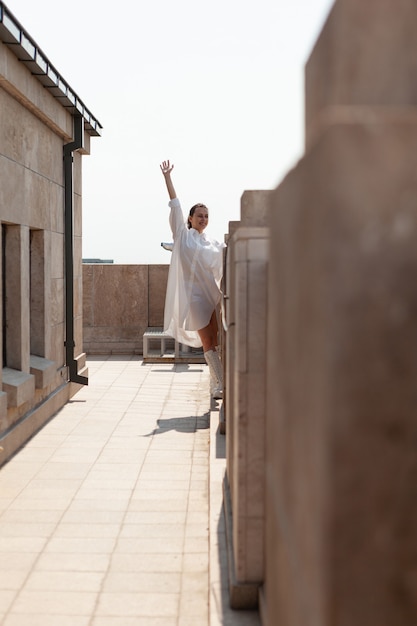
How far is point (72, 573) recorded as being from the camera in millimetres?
3848

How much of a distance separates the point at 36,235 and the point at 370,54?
6.22 m

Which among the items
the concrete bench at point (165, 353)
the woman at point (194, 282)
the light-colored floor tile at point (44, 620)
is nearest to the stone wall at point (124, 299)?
the concrete bench at point (165, 353)

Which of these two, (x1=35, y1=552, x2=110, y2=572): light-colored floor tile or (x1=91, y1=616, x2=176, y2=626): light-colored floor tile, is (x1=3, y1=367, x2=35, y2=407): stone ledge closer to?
(x1=35, y1=552, x2=110, y2=572): light-colored floor tile

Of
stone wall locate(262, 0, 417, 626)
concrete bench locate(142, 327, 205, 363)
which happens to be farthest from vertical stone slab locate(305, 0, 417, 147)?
→ concrete bench locate(142, 327, 205, 363)

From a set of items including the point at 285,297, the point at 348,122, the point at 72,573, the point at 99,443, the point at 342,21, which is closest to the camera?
the point at 348,122

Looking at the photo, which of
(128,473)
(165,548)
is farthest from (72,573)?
(128,473)

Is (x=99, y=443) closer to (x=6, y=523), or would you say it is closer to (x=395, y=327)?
(x=6, y=523)

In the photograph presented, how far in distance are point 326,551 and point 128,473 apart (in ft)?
14.9

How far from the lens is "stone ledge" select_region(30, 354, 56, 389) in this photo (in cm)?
676

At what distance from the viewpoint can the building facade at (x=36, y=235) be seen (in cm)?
588

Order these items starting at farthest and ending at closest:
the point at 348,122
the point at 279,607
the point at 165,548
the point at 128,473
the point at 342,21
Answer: the point at 128,473 → the point at 165,548 → the point at 279,607 → the point at 342,21 → the point at 348,122

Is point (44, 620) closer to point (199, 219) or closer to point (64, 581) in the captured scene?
point (64, 581)

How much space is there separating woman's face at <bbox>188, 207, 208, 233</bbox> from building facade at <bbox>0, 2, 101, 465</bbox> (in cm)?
141

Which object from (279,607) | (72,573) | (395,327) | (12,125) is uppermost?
(12,125)
